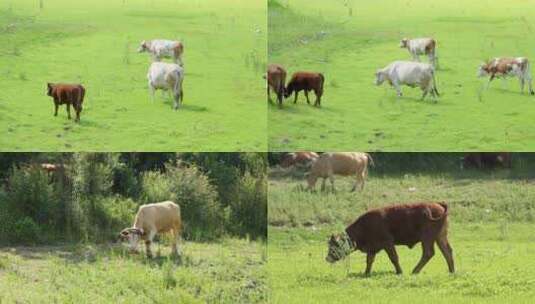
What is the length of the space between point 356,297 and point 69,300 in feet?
11.0

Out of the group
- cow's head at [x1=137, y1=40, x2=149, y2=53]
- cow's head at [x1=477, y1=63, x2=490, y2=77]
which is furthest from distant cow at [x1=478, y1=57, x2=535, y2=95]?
cow's head at [x1=137, y1=40, x2=149, y2=53]

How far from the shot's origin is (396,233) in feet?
40.0

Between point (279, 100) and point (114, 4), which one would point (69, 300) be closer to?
point (279, 100)

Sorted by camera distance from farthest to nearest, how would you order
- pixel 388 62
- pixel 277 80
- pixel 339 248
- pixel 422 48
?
pixel 422 48
pixel 388 62
pixel 277 80
pixel 339 248

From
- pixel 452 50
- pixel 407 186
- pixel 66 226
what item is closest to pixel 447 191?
pixel 407 186

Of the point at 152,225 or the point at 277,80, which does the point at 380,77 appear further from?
the point at 152,225

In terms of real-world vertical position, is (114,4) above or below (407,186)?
above

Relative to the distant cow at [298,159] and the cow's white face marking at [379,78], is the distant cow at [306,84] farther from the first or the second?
the distant cow at [298,159]

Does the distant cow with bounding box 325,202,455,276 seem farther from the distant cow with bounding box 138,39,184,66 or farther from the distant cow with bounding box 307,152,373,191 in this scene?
the distant cow with bounding box 307,152,373,191

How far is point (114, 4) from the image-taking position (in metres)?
15.9

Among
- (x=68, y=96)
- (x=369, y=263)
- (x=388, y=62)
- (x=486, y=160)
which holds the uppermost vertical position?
(x=388, y=62)

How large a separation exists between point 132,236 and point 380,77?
408 cm

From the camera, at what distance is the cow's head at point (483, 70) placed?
14.0 meters

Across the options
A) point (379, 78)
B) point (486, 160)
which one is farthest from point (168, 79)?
point (486, 160)
